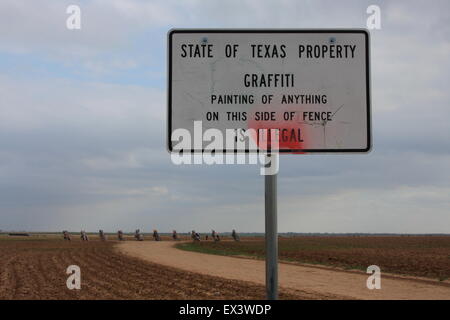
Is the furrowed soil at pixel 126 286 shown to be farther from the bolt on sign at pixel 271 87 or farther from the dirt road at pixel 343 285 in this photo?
the bolt on sign at pixel 271 87

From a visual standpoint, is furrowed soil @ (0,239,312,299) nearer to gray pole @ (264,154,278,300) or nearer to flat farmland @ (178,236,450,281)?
flat farmland @ (178,236,450,281)

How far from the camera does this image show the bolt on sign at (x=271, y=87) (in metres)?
3.24

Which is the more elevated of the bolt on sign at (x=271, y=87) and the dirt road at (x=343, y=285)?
the bolt on sign at (x=271, y=87)

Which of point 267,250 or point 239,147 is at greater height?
point 239,147

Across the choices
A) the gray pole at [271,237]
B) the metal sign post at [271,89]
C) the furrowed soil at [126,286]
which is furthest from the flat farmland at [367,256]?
the gray pole at [271,237]

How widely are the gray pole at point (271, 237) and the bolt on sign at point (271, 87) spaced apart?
0.27m

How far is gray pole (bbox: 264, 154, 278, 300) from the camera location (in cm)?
299

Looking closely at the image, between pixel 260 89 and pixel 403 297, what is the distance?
14552mm

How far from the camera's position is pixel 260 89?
333 cm

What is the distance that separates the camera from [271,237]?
118 inches

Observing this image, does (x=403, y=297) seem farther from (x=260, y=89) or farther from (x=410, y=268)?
(x=260, y=89)

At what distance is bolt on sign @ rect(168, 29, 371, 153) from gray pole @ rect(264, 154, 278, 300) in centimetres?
27
